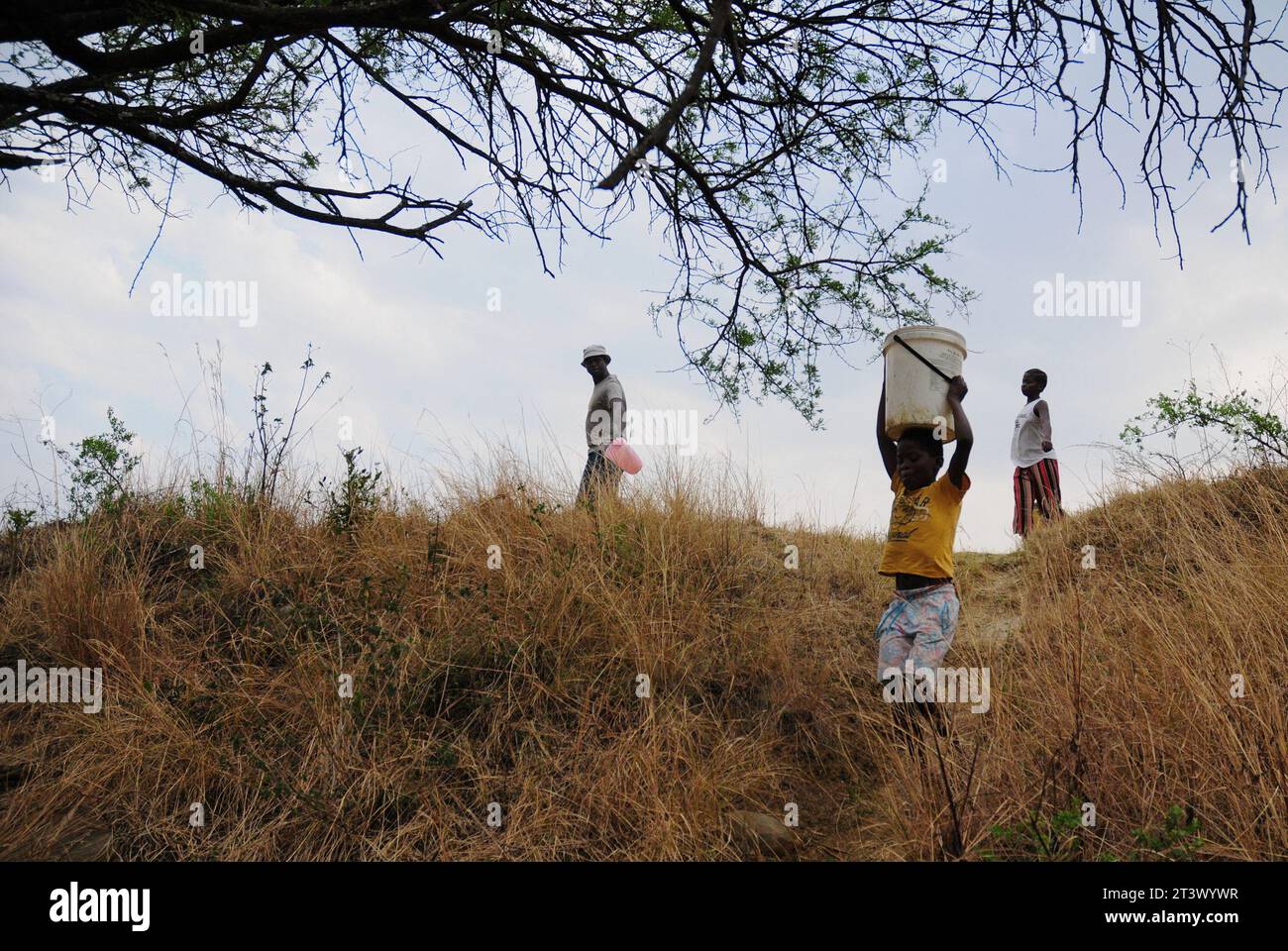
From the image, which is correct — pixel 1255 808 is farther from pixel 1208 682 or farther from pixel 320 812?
pixel 320 812

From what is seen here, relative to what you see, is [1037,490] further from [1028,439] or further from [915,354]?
[915,354]

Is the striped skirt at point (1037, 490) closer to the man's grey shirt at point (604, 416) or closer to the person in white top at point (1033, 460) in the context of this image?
the person in white top at point (1033, 460)

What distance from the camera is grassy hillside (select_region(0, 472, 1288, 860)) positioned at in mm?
3613

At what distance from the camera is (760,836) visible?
3854mm

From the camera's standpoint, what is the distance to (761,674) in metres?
5.20

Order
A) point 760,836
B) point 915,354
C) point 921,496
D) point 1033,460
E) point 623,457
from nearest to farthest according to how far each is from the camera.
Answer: point 760,836 → point 915,354 → point 921,496 → point 623,457 → point 1033,460

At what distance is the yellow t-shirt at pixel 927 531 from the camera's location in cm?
434

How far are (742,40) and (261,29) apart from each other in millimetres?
2915

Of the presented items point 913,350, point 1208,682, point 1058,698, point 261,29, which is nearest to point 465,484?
point 261,29

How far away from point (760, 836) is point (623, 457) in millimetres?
4308

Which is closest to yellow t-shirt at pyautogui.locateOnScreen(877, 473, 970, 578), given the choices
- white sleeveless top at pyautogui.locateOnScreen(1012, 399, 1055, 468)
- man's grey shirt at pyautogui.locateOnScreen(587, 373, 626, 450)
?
man's grey shirt at pyautogui.locateOnScreen(587, 373, 626, 450)

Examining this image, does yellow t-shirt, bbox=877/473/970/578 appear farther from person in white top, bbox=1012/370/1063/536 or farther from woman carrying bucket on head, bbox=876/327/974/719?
person in white top, bbox=1012/370/1063/536

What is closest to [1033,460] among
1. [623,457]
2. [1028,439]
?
[1028,439]

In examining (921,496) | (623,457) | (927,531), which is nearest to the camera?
(927,531)
